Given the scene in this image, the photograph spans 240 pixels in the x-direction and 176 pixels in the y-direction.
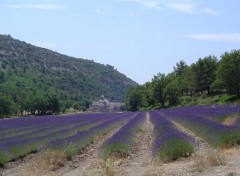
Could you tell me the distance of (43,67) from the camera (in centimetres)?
17012

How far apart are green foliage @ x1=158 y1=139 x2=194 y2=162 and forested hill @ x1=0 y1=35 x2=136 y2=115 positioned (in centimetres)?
9443

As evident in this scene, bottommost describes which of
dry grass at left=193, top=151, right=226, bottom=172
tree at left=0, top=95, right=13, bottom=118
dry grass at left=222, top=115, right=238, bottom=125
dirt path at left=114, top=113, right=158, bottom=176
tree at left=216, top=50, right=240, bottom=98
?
dirt path at left=114, top=113, right=158, bottom=176

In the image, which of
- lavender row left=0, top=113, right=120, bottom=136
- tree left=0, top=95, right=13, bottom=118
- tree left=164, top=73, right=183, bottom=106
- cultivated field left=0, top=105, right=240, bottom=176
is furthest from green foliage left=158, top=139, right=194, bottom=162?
tree left=0, top=95, right=13, bottom=118

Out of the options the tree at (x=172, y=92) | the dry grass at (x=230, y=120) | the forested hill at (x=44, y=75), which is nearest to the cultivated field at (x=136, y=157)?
the dry grass at (x=230, y=120)

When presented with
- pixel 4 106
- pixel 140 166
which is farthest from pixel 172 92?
pixel 140 166

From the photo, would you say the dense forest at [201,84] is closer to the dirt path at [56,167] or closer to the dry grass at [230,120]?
the dry grass at [230,120]

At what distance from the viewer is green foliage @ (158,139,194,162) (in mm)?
11172

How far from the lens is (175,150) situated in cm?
1138

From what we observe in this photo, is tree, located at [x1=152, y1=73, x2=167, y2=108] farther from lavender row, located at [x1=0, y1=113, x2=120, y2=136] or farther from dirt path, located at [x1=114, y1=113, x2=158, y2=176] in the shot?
dirt path, located at [x1=114, y1=113, x2=158, y2=176]

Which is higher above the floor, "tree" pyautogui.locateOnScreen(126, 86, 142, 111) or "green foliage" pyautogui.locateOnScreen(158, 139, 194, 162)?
"tree" pyautogui.locateOnScreen(126, 86, 142, 111)

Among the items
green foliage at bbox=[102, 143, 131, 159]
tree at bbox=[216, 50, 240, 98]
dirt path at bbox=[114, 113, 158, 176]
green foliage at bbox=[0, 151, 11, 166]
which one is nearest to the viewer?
dirt path at bbox=[114, 113, 158, 176]

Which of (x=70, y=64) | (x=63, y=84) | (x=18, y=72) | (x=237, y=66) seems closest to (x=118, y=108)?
(x=63, y=84)

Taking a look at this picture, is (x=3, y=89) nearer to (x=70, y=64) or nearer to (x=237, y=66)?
(x=237, y=66)

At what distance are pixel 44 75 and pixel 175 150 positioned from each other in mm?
147896
